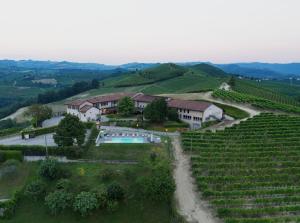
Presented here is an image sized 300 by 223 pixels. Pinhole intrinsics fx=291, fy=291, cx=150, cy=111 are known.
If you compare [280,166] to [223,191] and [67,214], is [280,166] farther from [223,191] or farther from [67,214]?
[67,214]

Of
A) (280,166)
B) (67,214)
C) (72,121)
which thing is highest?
(72,121)

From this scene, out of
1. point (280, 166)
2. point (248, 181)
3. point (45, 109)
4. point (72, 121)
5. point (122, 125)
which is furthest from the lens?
point (45, 109)

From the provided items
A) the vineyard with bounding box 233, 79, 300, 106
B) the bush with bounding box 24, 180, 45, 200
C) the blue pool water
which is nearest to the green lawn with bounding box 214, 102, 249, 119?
the blue pool water

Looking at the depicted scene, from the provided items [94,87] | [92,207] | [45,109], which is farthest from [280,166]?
[94,87]

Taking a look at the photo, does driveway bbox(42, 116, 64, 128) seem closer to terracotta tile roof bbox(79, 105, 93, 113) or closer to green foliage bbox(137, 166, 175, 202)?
terracotta tile roof bbox(79, 105, 93, 113)

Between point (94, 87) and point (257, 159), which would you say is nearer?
point (257, 159)

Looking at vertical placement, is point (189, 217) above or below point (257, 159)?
below

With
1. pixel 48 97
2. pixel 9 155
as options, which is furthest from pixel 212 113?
pixel 48 97

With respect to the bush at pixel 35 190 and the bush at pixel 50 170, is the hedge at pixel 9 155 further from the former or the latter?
the bush at pixel 35 190
